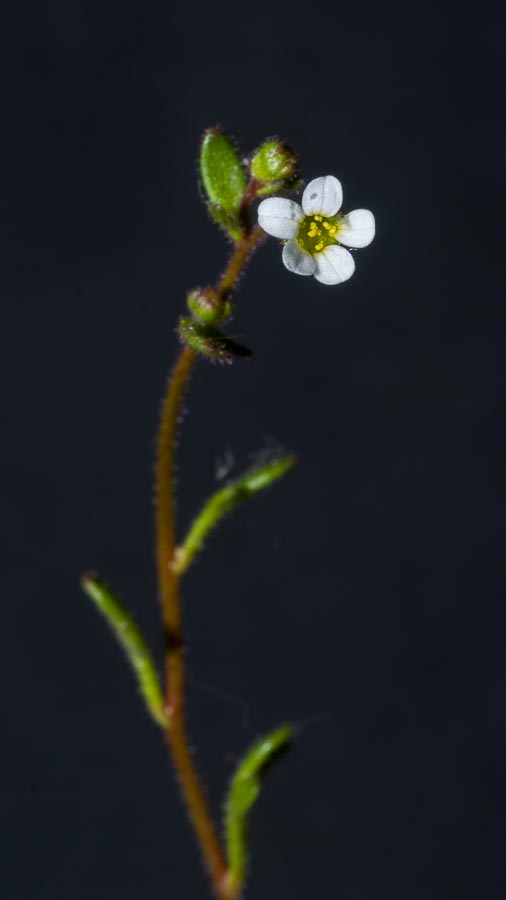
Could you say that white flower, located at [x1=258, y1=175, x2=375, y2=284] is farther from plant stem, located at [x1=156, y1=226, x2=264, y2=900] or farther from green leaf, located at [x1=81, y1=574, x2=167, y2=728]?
green leaf, located at [x1=81, y1=574, x2=167, y2=728]

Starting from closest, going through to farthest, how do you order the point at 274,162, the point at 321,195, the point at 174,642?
1. the point at 274,162
2. the point at 321,195
3. the point at 174,642

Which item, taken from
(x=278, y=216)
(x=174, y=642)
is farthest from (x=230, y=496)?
(x=278, y=216)

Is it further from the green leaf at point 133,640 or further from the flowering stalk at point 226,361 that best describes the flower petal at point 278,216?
the green leaf at point 133,640

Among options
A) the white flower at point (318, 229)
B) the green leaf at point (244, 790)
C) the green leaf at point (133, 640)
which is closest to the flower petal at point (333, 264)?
the white flower at point (318, 229)

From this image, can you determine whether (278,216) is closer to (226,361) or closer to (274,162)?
(274,162)

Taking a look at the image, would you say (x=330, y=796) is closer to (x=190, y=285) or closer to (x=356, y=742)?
(x=356, y=742)

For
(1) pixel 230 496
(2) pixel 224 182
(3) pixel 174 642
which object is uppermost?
(2) pixel 224 182

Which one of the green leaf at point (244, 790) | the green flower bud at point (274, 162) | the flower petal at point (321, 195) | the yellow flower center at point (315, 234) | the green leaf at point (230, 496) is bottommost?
the green leaf at point (244, 790)
